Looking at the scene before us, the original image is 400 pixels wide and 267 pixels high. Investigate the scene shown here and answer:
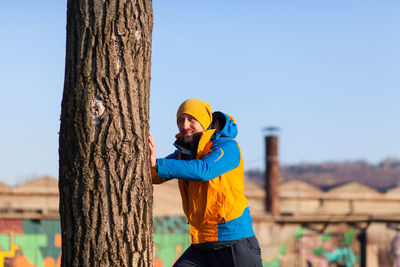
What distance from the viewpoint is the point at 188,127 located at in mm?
3896

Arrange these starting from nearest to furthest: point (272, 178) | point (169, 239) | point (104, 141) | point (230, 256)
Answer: point (104, 141)
point (230, 256)
point (169, 239)
point (272, 178)

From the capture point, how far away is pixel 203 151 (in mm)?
3762

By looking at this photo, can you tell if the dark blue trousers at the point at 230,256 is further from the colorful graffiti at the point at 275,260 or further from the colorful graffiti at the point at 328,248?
the colorful graffiti at the point at 328,248

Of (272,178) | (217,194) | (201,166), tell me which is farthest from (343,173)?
(201,166)

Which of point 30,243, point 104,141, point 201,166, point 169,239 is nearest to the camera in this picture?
point 104,141

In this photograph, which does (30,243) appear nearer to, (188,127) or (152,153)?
(188,127)

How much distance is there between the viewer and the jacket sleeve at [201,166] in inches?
138

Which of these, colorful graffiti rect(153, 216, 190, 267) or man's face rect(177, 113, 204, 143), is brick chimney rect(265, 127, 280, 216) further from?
man's face rect(177, 113, 204, 143)

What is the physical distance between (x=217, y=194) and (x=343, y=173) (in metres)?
81.5

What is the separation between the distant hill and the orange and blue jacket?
74155 mm

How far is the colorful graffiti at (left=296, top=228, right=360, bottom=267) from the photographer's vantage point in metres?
14.7

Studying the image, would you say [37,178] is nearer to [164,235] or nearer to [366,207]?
[366,207]

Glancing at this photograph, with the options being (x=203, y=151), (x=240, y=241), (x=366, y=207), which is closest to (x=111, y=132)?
(x=203, y=151)

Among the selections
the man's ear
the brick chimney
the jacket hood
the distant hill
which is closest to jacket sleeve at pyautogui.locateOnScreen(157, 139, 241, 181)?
the jacket hood
